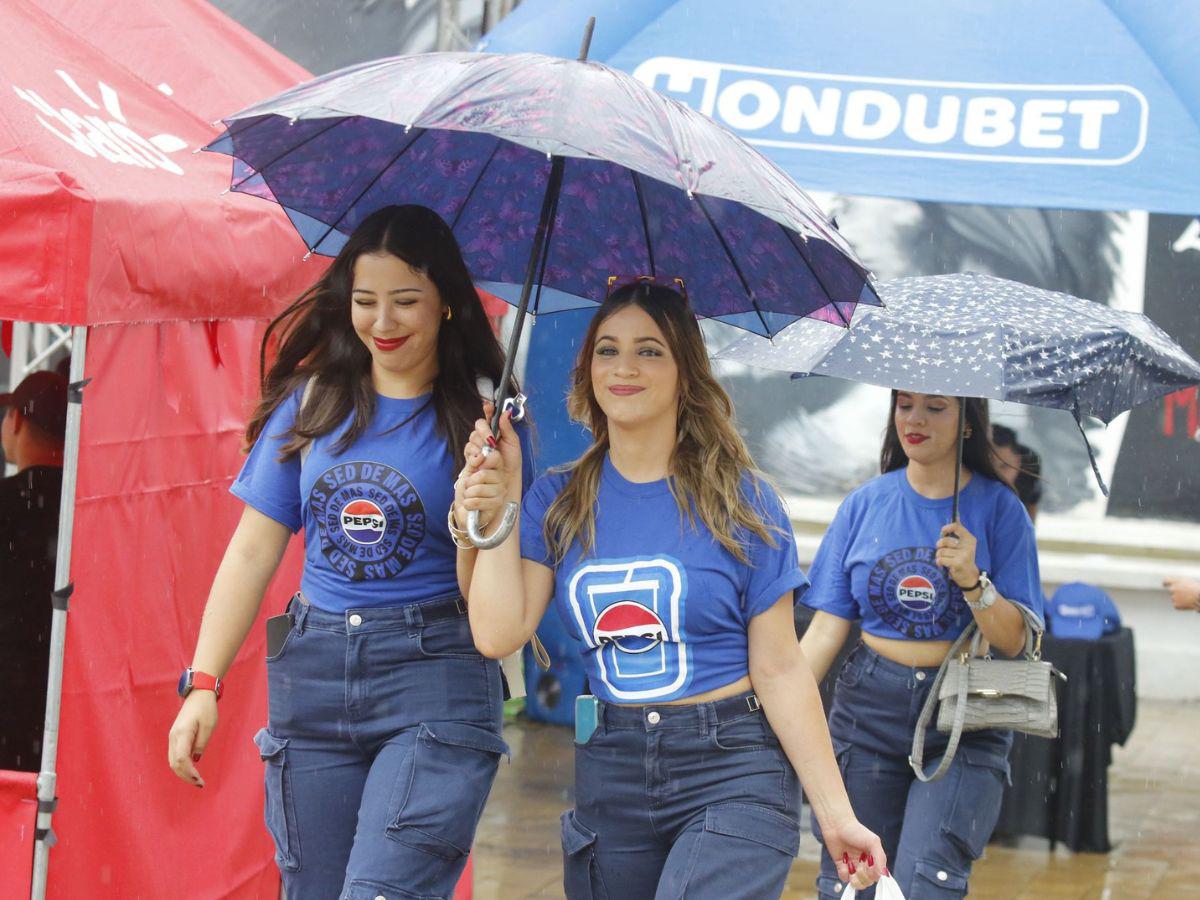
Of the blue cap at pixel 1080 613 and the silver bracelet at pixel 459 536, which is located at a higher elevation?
the silver bracelet at pixel 459 536

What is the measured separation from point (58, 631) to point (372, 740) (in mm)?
1115

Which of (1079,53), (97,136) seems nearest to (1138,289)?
(1079,53)

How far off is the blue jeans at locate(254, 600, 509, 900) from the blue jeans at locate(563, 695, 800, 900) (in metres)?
0.30

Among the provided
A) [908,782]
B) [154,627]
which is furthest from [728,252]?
[154,627]

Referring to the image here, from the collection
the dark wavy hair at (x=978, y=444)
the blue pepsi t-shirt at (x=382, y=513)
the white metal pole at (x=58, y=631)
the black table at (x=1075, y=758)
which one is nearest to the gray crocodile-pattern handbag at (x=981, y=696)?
the dark wavy hair at (x=978, y=444)

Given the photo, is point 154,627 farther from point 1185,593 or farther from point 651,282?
point 1185,593

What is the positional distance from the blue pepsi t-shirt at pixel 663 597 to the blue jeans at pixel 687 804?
0.06 meters

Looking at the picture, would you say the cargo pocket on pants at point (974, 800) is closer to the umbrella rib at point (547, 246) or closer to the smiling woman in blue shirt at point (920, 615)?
the smiling woman in blue shirt at point (920, 615)

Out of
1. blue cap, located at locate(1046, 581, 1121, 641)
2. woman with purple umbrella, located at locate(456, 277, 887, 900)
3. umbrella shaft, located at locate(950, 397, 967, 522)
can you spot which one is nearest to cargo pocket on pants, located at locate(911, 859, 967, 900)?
umbrella shaft, located at locate(950, 397, 967, 522)

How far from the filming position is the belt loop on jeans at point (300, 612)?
3496 mm

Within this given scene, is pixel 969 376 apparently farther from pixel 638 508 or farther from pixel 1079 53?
pixel 1079 53

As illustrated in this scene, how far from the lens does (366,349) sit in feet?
12.1

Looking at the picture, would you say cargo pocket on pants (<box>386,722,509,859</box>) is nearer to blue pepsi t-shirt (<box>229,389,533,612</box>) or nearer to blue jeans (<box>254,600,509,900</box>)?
blue jeans (<box>254,600,509,900</box>)

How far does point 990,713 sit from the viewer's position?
438 centimetres
